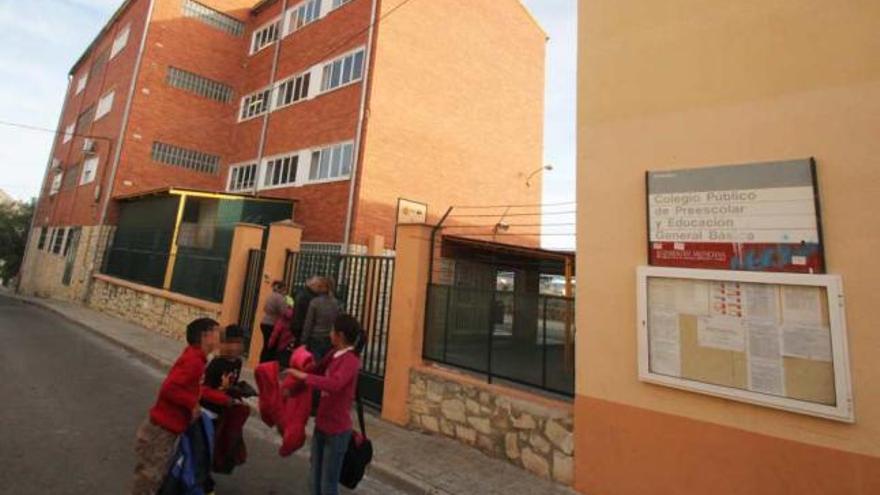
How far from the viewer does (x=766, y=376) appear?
360cm

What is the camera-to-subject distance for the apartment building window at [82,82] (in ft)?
94.5

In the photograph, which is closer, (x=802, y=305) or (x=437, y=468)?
(x=802, y=305)

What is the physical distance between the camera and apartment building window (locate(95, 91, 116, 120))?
75.0 ft

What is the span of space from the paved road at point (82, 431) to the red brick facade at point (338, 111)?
7245mm

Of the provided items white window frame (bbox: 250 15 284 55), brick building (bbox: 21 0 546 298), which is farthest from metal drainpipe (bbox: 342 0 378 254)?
white window frame (bbox: 250 15 284 55)

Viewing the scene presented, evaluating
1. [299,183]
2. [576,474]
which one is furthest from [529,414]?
[299,183]

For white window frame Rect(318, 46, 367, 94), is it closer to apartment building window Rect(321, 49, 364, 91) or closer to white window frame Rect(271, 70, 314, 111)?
apartment building window Rect(321, 49, 364, 91)

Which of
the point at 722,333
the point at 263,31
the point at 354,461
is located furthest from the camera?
the point at 263,31

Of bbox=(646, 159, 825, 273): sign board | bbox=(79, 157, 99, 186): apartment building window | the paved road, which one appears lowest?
the paved road

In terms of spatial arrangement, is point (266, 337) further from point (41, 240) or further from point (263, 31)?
point (41, 240)

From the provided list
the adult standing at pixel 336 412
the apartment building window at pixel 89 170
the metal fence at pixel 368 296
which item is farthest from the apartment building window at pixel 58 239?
the adult standing at pixel 336 412

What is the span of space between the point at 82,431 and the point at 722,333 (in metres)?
6.72

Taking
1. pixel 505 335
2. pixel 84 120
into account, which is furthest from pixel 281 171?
pixel 84 120

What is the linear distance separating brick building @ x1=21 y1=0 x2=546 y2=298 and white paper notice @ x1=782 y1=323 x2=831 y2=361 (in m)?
11.4
